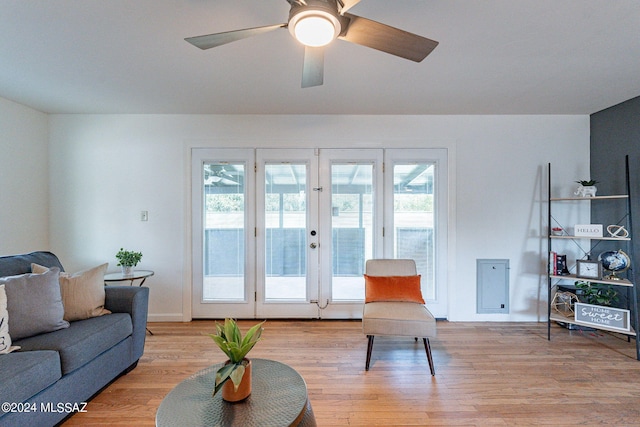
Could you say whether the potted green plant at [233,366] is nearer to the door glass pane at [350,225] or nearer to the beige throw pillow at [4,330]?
the beige throw pillow at [4,330]

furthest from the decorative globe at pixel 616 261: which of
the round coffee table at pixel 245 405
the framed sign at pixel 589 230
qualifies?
the round coffee table at pixel 245 405

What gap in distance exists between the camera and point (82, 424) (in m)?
1.69

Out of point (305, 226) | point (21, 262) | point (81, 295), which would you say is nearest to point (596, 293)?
point (305, 226)

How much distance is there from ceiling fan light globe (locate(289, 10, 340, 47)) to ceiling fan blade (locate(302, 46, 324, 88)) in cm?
23

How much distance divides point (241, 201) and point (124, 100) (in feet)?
5.10

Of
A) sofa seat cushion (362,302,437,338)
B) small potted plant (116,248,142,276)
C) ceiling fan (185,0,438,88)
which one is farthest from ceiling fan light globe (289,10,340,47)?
small potted plant (116,248,142,276)

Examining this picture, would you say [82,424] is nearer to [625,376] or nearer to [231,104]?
[231,104]

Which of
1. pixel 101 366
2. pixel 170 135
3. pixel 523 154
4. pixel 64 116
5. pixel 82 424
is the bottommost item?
pixel 82 424

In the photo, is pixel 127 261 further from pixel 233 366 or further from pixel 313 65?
pixel 313 65

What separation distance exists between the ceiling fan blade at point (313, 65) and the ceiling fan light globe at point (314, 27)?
232 millimetres

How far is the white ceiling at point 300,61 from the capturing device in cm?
160

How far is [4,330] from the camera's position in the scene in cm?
160

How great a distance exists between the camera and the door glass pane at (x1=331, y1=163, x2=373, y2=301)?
10.8ft

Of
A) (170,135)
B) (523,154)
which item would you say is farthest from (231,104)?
(523,154)
